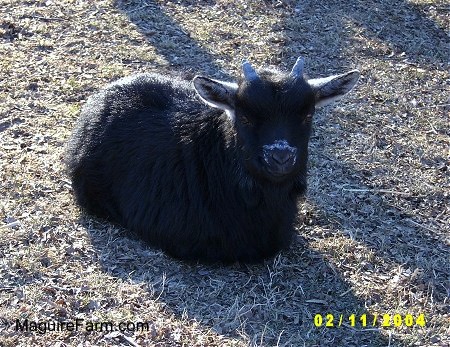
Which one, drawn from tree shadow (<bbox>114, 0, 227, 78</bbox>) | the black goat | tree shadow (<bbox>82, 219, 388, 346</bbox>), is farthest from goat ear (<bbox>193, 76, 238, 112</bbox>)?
tree shadow (<bbox>114, 0, 227, 78</bbox>)

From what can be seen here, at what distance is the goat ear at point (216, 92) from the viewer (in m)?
5.80

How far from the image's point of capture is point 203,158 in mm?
6203

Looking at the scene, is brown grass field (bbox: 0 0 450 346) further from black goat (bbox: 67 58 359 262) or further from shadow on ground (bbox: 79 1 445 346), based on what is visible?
black goat (bbox: 67 58 359 262)

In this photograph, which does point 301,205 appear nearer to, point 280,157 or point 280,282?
point 280,282

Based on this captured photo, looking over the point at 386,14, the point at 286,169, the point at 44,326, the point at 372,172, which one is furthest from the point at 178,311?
the point at 386,14

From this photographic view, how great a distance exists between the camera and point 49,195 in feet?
22.8

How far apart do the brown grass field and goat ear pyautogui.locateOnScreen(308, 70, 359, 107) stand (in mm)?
1403

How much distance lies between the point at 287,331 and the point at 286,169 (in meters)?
1.32

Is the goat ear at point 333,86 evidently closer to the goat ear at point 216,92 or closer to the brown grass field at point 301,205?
the goat ear at point 216,92

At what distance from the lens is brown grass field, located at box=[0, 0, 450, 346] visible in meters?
5.53

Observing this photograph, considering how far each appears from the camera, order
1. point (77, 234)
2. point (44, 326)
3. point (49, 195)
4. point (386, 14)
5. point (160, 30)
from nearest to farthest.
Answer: point (44, 326) < point (77, 234) < point (49, 195) < point (160, 30) < point (386, 14)

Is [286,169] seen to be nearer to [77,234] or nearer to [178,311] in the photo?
[178,311]
